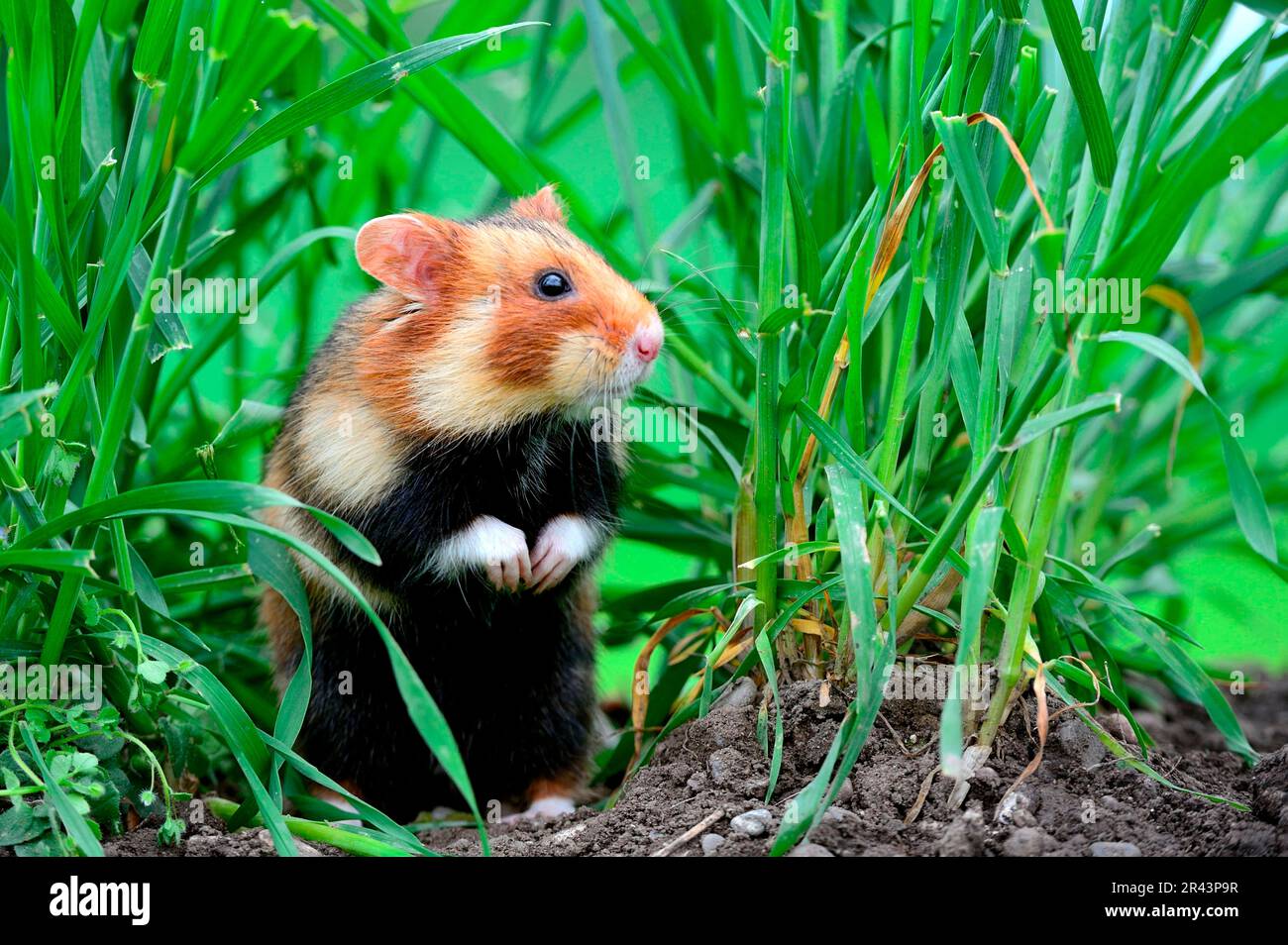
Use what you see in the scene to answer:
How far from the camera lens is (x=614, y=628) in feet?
9.51

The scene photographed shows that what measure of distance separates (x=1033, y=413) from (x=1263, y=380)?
1880 mm

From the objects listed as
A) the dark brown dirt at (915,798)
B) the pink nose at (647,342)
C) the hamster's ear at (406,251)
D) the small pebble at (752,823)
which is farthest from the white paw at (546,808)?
the hamster's ear at (406,251)

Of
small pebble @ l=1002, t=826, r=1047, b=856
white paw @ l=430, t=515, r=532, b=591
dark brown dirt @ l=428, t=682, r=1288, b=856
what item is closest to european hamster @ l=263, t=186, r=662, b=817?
white paw @ l=430, t=515, r=532, b=591

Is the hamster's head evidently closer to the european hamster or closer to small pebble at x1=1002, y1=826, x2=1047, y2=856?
the european hamster

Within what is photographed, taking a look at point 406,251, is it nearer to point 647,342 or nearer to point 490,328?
point 490,328

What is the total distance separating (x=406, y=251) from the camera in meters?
2.29

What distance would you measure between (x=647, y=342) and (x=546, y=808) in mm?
1016

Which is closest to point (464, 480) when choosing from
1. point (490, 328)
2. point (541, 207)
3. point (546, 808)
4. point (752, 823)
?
point (490, 328)

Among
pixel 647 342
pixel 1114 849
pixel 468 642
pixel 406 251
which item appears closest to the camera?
pixel 1114 849

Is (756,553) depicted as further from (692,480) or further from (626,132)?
(626,132)

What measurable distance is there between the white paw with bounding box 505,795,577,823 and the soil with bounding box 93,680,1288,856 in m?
0.30

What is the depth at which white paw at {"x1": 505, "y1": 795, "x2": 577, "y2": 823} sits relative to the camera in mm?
2418

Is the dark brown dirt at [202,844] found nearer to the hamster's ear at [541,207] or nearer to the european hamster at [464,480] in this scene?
the european hamster at [464,480]

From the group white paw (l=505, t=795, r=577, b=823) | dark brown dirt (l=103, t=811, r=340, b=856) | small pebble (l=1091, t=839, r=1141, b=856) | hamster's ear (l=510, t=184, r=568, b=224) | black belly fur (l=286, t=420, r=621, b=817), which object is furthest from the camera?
hamster's ear (l=510, t=184, r=568, b=224)
